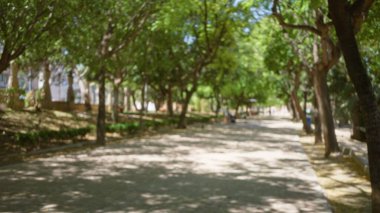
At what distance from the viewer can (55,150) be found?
15367mm

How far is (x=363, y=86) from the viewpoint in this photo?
217 inches

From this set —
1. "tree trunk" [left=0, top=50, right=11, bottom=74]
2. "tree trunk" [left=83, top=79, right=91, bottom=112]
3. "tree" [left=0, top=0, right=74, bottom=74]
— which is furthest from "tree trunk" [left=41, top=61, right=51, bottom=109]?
"tree trunk" [left=0, top=50, right=11, bottom=74]

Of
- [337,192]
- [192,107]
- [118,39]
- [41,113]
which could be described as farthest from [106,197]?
[192,107]

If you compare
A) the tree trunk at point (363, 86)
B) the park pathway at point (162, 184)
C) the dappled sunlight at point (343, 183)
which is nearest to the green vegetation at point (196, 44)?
the tree trunk at point (363, 86)

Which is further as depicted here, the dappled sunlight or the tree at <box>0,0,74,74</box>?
the tree at <box>0,0,74,74</box>

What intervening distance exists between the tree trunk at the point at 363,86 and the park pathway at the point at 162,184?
1372mm

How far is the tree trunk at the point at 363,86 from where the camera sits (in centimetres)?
549

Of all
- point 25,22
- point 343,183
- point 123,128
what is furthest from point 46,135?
point 343,183

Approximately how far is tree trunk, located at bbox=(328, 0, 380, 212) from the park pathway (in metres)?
1.37

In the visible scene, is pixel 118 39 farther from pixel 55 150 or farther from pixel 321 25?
pixel 321 25

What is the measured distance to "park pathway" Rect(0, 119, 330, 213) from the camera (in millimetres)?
6922

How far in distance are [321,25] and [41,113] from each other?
642 inches

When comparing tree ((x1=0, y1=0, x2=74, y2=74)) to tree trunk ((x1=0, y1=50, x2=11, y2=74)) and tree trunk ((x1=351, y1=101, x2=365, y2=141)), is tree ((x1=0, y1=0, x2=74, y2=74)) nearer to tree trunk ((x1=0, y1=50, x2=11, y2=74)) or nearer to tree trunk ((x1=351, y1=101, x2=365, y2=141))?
tree trunk ((x1=0, y1=50, x2=11, y2=74))

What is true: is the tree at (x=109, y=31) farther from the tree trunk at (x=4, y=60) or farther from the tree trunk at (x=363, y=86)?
the tree trunk at (x=363, y=86)
